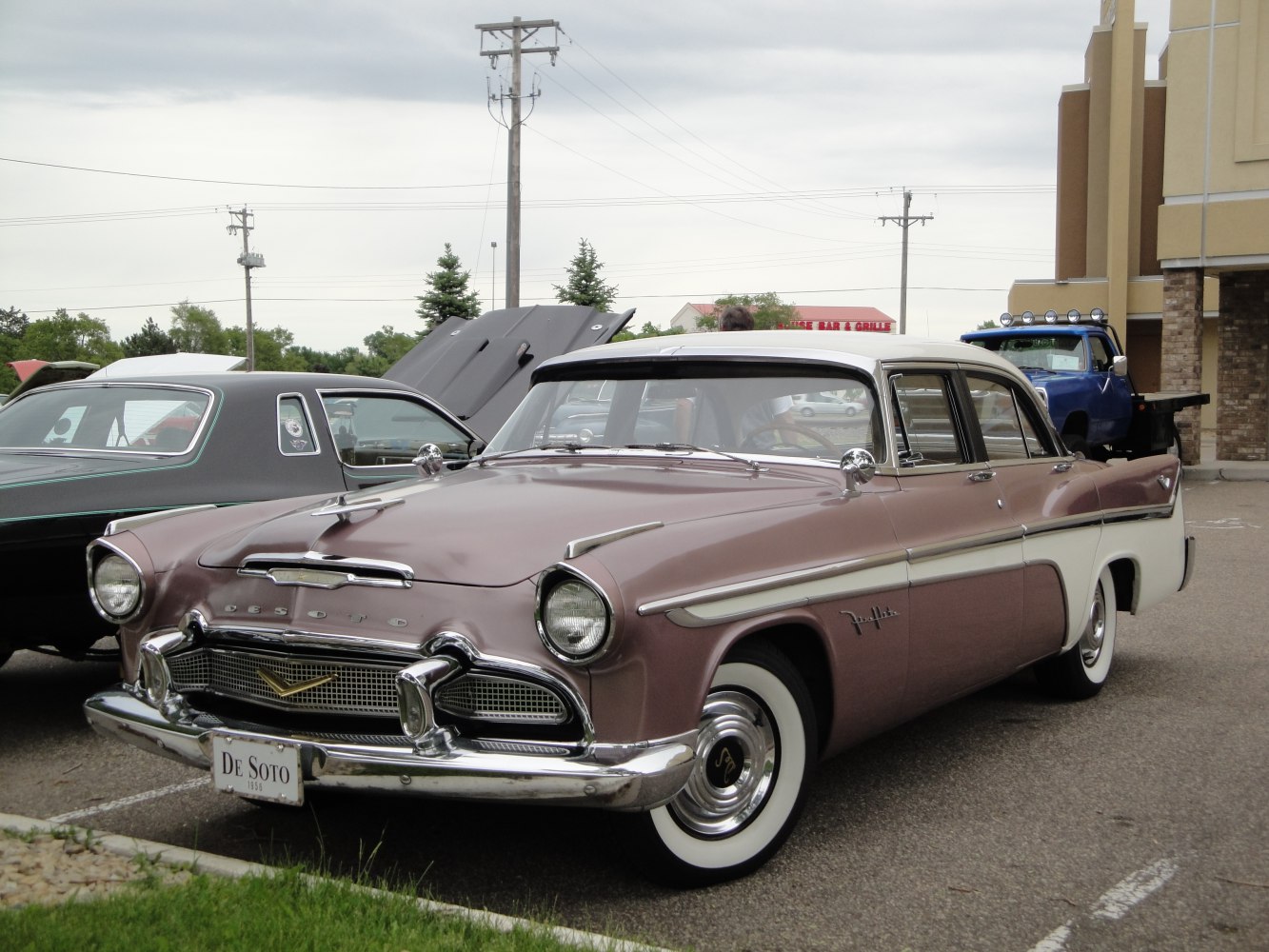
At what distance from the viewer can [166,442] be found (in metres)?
6.02

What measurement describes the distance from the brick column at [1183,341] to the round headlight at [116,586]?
18428 mm

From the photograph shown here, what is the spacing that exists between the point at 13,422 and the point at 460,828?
146 inches

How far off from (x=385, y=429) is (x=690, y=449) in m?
2.77

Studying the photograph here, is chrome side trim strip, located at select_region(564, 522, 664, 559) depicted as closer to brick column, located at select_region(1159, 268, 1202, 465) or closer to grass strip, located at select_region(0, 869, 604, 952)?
grass strip, located at select_region(0, 869, 604, 952)

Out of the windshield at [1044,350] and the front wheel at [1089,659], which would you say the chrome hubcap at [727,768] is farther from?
the windshield at [1044,350]

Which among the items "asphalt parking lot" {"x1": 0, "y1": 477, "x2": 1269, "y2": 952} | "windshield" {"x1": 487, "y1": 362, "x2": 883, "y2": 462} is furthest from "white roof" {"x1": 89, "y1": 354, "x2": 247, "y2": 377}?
"windshield" {"x1": 487, "y1": 362, "x2": 883, "y2": 462}

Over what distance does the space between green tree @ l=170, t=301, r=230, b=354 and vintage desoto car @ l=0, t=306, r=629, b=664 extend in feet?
338

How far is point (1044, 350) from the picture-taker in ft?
53.3

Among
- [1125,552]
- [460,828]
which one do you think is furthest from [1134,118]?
[460,828]

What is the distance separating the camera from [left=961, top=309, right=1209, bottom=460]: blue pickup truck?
607 inches

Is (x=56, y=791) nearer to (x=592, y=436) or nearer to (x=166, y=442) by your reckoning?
(x=166, y=442)

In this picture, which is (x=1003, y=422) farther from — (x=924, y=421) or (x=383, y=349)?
(x=383, y=349)

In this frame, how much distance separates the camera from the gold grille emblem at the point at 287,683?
11.6ft

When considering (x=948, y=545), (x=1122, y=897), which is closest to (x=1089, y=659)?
(x=948, y=545)
